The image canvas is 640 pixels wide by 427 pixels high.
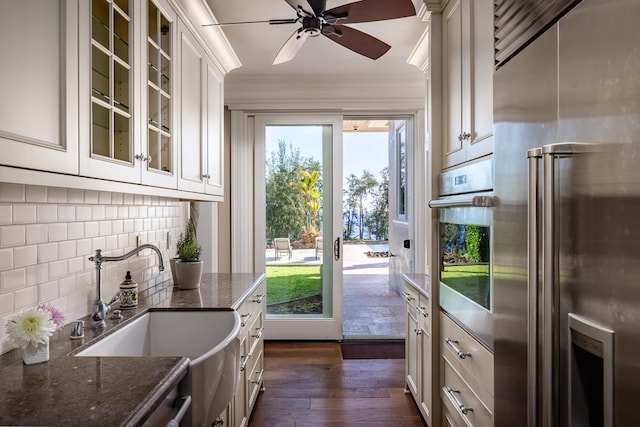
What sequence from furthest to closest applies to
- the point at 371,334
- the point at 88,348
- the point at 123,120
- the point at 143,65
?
the point at 371,334, the point at 143,65, the point at 123,120, the point at 88,348

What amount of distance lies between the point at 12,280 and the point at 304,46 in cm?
257

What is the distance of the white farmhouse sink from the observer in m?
1.31

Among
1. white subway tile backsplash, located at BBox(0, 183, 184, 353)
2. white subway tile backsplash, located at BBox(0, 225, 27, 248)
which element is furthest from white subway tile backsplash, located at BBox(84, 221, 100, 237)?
white subway tile backsplash, located at BBox(0, 225, 27, 248)

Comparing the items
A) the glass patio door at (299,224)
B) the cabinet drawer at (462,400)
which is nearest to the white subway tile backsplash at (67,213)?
the cabinet drawer at (462,400)

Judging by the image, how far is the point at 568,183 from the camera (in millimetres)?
858

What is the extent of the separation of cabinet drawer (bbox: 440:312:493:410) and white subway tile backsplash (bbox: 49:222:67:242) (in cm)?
169

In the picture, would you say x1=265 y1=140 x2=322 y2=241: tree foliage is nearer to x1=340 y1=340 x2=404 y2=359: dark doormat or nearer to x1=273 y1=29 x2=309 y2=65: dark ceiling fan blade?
x1=340 y1=340 x2=404 y2=359: dark doormat

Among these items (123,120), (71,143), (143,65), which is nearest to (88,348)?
(71,143)

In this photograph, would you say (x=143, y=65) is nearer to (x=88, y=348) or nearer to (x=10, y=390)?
(x=88, y=348)

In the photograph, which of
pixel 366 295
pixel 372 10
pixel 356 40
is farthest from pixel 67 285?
pixel 366 295

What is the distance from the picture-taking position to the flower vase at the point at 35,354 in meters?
1.17

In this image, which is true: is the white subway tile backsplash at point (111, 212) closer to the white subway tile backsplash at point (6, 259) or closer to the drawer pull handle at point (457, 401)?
the white subway tile backsplash at point (6, 259)

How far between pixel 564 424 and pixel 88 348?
1370mm

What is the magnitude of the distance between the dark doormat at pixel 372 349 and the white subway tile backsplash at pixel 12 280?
287cm
